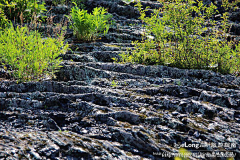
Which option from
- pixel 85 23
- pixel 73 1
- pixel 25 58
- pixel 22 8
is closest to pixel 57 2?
pixel 73 1

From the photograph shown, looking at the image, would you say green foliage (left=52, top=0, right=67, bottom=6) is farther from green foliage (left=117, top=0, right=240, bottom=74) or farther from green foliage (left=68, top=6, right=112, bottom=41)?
green foliage (left=117, top=0, right=240, bottom=74)

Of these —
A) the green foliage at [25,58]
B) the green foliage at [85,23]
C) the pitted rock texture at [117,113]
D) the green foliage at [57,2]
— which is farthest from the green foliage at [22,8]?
the pitted rock texture at [117,113]

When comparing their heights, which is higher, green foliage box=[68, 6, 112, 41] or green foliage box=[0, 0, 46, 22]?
green foliage box=[0, 0, 46, 22]

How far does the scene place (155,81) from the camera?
138 inches

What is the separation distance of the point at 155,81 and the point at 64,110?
161cm

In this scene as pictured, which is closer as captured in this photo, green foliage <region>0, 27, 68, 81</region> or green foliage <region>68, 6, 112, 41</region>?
green foliage <region>0, 27, 68, 81</region>

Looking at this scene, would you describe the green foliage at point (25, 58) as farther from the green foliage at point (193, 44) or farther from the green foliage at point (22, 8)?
the green foliage at point (22, 8)

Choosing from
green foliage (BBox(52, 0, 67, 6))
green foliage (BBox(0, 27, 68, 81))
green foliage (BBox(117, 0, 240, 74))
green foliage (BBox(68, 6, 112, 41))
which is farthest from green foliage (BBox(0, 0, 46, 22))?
green foliage (BBox(117, 0, 240, 74))

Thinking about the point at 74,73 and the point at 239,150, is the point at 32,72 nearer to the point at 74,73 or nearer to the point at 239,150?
the point at 74,73

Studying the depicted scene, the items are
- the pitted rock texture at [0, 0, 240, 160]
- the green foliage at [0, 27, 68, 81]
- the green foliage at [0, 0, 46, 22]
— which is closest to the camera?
the pitted rock texture at [0, 0, 240, 160]

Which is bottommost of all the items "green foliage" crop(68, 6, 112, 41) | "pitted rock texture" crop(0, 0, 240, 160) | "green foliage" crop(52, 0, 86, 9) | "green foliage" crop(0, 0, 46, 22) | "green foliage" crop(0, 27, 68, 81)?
"pitted rock texture" crop(0, 0, 240, 160)

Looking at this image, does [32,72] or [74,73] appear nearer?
[32,72]

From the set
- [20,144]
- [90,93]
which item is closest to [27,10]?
[90,93]

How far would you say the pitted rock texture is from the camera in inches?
80.7
